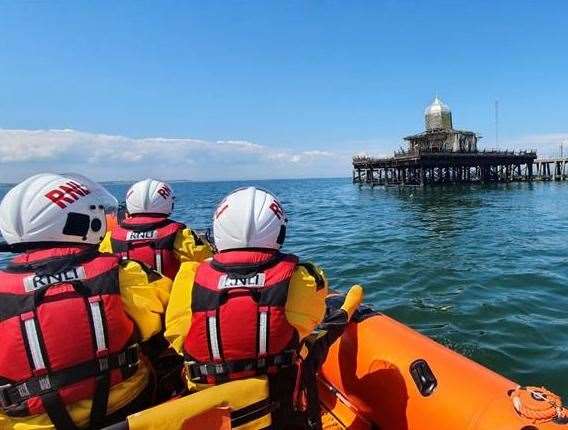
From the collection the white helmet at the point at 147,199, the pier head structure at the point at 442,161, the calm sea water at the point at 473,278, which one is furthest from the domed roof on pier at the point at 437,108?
the white helmet at the point at 147,199

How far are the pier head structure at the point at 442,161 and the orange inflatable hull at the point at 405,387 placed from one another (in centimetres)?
3885

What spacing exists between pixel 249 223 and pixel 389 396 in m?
1.69

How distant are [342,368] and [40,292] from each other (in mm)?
2350

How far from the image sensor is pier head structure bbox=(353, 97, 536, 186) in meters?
42.4

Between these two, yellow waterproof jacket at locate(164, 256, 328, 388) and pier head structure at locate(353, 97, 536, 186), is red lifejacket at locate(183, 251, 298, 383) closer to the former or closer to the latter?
yellow waterproof jacket at locate(164, 256, 328, 388)

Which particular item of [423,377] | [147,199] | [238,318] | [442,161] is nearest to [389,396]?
[423,377]

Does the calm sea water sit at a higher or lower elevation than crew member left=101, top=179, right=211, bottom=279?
lower

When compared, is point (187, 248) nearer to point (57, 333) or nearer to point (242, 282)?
point (242, 282)

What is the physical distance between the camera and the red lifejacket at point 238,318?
7.12 feet

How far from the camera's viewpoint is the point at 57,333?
1882mm

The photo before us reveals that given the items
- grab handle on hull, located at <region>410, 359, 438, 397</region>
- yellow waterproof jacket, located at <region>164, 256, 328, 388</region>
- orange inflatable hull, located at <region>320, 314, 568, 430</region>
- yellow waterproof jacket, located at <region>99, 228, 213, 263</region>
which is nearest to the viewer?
yellow waterproof jacket, located at <region>164, 256, 328, 388</region>

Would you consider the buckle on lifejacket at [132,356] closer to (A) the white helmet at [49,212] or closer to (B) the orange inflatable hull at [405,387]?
(A) the white helmet at [49,212]

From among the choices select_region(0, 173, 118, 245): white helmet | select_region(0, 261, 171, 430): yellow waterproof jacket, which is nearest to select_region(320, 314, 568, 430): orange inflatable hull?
select_region(0, 261, 171, 430): yellow waterproof jacket

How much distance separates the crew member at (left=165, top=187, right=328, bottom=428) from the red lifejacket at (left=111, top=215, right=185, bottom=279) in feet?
6.77
